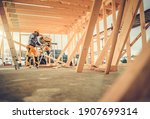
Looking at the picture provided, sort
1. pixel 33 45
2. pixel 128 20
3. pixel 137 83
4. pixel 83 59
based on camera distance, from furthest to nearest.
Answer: pixel 33 45
pixel 83 59
pixel 128 20
pixel 137 83

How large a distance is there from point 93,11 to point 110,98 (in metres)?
2.62

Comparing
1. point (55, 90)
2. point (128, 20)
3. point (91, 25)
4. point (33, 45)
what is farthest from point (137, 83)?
point (33, 45)

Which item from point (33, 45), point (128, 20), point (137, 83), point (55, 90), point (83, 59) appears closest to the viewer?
point (137, 83)

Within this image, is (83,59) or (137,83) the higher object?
(137,83)

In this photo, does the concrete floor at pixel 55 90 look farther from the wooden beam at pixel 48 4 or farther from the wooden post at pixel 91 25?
the wooden beam at pixel 48 4

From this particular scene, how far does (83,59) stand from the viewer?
10.8 ft

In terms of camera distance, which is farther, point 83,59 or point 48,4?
point 48,4

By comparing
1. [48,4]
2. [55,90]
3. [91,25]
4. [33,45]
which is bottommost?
[55,90]

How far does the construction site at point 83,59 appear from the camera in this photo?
0.48m

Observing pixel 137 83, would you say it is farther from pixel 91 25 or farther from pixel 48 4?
pixel 48 4

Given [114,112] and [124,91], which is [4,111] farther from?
[124,91]

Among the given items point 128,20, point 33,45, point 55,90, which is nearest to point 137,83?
point 55,90

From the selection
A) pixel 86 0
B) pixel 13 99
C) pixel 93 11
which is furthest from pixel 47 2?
pixel 13 99

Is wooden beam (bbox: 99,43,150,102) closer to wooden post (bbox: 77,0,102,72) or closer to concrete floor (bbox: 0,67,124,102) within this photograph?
concrete floor (bbox: 0,67,124,102)
